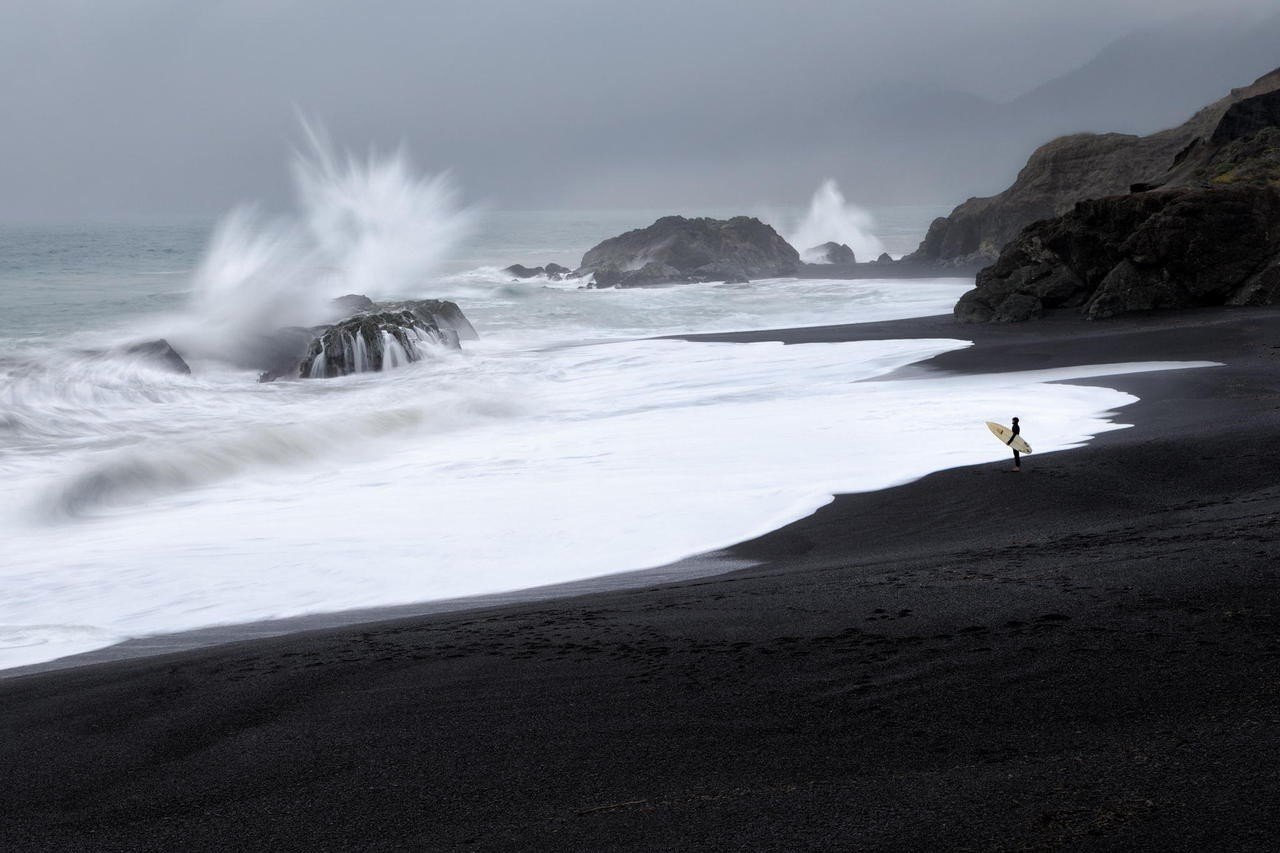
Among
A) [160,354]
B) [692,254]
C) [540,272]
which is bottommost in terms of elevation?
[160,354]

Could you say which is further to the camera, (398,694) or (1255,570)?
(1255,570)

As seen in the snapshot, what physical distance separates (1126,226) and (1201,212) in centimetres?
175

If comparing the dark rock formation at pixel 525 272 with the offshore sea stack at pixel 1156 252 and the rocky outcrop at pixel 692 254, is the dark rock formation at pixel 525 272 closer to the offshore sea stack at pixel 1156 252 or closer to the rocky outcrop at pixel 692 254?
the rocky outcrop at pixel 692 254

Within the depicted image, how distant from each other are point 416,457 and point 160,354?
1160cm

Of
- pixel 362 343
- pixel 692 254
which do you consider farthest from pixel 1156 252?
pixel 692 254

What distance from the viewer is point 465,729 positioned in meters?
3.96

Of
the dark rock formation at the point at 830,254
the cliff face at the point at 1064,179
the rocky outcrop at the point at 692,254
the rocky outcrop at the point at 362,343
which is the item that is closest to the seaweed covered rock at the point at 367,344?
the rocky outcrop at the point at 362,343

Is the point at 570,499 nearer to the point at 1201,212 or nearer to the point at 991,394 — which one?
the point at 991,394

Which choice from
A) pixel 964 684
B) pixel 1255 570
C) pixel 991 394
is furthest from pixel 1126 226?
pixel 964 684

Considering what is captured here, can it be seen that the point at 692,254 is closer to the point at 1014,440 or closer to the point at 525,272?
the point at 525,272

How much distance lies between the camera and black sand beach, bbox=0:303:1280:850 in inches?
120

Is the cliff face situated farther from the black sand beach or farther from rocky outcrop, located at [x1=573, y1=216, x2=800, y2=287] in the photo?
the black sand beach

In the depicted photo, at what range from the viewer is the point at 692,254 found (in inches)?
2274

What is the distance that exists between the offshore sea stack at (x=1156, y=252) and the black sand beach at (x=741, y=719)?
1792cm
